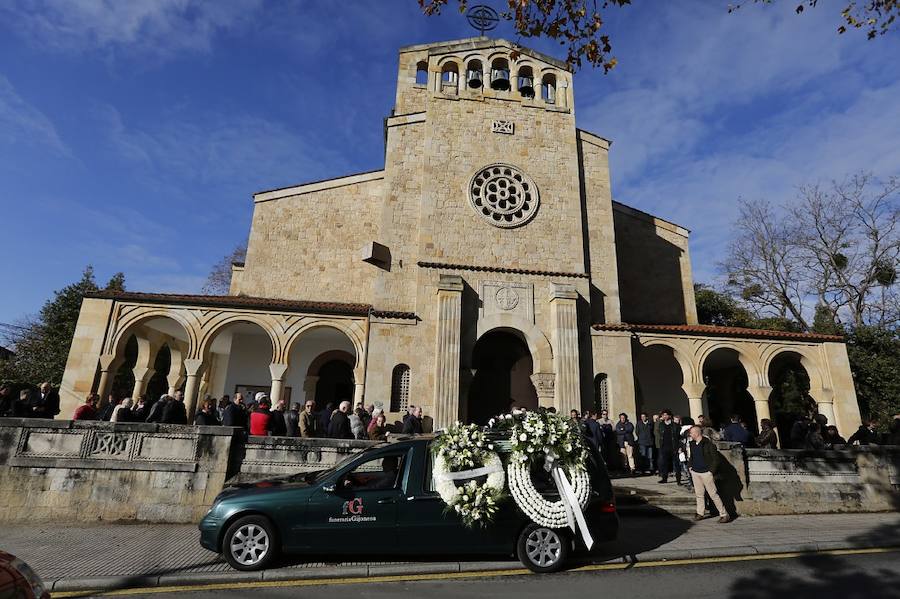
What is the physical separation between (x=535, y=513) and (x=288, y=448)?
A: 502cm

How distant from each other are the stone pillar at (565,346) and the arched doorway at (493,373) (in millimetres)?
1684

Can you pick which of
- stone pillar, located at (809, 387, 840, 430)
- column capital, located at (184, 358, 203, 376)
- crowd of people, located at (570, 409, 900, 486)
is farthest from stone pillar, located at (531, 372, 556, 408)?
column capital, located at (184, 358, 203, 376)

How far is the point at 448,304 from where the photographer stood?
1521 cm

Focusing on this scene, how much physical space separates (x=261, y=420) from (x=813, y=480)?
1121cm

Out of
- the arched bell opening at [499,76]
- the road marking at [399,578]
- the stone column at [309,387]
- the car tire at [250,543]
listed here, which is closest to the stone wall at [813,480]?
the road marking at [399,578]

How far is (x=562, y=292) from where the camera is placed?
15.8 meters

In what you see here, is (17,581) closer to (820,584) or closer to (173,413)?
(173,413)

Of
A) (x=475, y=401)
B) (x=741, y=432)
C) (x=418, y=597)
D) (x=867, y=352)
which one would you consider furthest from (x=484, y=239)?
(x=867, y=352)

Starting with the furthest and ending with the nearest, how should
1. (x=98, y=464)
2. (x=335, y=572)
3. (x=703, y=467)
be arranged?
(x=703, y=467) → (x=98, y=464) → (x=335, y=572)

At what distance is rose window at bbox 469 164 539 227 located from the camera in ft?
56.4

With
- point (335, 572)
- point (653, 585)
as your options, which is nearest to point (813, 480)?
point (653, 585)

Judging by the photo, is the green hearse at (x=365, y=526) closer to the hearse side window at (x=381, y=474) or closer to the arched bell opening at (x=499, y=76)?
the hearse side window at (x=381, y=474)

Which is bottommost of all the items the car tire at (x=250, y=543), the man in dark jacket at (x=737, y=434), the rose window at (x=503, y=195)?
the car tire at (x=250, y=543)

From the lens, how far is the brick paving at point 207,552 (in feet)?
19.1
